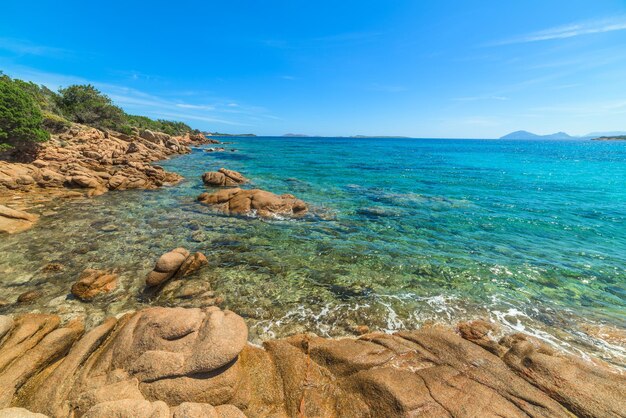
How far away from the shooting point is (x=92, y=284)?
32.4 feet

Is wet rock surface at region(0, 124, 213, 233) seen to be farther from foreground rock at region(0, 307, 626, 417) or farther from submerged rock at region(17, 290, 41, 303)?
foreground rock at region(0, 307, 626, 417)

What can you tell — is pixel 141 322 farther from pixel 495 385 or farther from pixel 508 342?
pixel 508 342

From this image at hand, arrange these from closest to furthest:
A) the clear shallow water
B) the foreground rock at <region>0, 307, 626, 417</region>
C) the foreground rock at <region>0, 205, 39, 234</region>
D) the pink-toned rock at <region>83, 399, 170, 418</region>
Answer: the pink-toned rock at <region>83, 399, 170, 418</region> → the foreground rock at <region>0, 307, 626, 417</region> → the clear shallow water → the foreground rock at <region>0, 205, 39, 234</region>

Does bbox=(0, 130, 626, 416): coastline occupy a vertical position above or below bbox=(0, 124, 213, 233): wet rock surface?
below

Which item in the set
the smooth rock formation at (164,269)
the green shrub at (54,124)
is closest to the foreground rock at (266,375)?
the smooth rock formation at (164,269)

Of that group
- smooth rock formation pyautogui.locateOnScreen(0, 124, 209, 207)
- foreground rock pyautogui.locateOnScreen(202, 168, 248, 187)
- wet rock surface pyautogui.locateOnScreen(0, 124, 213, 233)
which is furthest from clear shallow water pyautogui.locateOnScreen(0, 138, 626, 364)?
foreground rock pyautogui.locateOnScreen(202, 168, 248, 187)

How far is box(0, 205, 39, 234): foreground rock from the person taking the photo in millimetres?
14234

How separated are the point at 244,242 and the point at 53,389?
992 centimetres

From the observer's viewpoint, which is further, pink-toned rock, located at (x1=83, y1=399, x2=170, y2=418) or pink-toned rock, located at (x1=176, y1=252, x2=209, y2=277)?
pink-toned rock, located at (x1=176, y1=252, x2=209, y2=277)

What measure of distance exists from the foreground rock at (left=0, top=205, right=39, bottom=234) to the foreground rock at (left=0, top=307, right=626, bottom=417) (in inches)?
423

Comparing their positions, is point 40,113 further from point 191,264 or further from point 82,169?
point 191,264

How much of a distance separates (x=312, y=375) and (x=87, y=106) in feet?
270

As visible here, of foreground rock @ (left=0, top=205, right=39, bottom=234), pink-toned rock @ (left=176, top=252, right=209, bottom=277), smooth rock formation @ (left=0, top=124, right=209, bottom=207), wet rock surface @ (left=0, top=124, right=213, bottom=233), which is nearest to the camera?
pink-toned rock @ (left=176, top=252, right=209, bottom=277)

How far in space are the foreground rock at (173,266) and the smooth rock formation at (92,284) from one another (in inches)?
57.4
